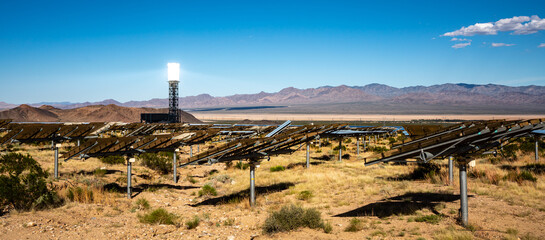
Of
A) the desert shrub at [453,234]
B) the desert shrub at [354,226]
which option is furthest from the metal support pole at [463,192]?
the desert shrub at [354,226]

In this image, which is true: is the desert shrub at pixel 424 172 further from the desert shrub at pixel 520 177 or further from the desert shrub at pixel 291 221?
the desert shrub at pixel 291 221

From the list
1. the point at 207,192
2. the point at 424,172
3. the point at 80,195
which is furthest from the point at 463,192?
the point at 80,195

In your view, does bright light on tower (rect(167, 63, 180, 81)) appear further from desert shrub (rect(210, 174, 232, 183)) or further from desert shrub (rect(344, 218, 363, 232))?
desert shrub (rect(344, 218, 363, 232))

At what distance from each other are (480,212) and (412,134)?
6581 millimetres

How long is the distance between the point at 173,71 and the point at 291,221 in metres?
83.1

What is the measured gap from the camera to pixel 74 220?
13.5 metres

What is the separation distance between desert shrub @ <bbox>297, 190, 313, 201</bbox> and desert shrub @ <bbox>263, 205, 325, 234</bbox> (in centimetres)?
491

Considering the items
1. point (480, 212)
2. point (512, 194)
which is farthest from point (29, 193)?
point (512, 194)

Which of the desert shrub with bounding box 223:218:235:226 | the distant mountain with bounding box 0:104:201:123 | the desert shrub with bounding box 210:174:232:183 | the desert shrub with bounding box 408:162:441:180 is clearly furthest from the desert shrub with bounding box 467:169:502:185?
the distant mountain with bounding box 0:104:201:123

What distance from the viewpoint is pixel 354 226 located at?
12.5 metres

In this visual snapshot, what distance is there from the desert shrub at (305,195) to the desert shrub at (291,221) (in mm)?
4907

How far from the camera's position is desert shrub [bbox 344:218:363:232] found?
1233cm

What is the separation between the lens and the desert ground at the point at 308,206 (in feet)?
39.4

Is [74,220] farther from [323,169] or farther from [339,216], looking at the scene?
[323,169]
